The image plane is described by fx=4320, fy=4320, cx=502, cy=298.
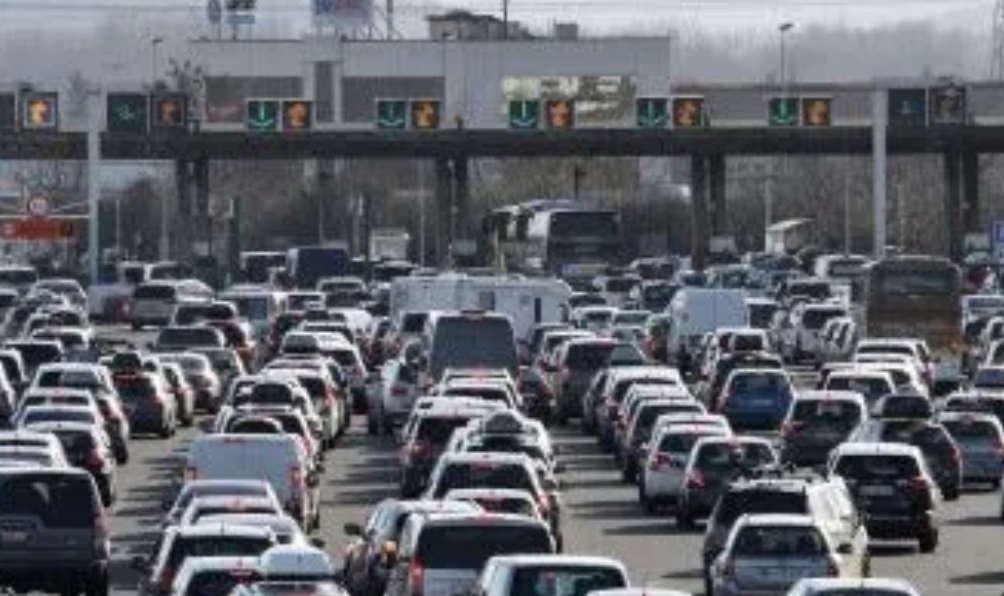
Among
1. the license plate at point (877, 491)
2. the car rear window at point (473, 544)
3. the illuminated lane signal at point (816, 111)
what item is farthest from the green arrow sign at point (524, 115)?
the car rear window at point (473, 544)

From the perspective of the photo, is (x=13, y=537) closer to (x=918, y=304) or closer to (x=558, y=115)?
(x=918, y=304)

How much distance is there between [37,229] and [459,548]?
8927 cm

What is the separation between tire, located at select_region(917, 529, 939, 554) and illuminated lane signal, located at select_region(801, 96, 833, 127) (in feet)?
215

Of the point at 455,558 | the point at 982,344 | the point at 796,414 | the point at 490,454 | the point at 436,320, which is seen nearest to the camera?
the point at 455,558

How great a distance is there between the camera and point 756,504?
40.9m

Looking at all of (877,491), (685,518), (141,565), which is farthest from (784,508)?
(685,518)

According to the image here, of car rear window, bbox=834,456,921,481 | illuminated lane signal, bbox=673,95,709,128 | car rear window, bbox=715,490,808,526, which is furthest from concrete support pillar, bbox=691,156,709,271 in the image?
car rear window, bbox=715,490,808,526

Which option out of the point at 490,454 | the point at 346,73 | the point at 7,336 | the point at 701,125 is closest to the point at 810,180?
the point at 346,73

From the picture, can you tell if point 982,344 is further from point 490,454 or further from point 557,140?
point 490,454

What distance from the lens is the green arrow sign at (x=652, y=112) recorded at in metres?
114

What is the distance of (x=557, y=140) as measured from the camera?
11381 centimetres

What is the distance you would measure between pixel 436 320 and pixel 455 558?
34.4 m

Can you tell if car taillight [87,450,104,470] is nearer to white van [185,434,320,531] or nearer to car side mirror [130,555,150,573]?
white van [185,434,320,531]

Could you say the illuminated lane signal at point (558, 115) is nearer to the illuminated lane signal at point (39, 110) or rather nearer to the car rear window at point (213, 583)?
the illuminated lane signal at point (39, 110)
